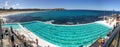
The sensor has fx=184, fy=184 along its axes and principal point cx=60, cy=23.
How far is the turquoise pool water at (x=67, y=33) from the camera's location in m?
1.96

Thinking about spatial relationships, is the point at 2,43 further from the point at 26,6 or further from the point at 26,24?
the point at 26,6

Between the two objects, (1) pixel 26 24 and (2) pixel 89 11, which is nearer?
(1) pixel 26 24

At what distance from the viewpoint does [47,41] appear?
199 cm

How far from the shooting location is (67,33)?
6.51 feet

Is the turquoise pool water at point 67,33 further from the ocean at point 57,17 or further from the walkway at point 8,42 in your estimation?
the walkway at point 8,42

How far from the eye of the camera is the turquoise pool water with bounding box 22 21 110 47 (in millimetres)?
1955

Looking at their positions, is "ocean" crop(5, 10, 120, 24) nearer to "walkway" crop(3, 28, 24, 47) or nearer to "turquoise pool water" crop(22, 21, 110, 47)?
"turquoise pool water" crop(22, 21, 110, 47)

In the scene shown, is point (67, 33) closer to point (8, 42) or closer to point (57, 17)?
point (57, 17)

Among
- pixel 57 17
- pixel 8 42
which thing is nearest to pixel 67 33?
pixel 57 17

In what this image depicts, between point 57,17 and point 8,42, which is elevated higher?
point 57,17

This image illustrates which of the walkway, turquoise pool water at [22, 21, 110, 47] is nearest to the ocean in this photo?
turquoise pool water at [22, 21, 110, 47]

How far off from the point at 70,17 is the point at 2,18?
72 cm

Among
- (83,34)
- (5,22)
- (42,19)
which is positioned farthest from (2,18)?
(83,34)

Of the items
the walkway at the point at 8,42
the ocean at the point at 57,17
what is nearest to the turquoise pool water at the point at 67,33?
the ocean at the point at 57,17
